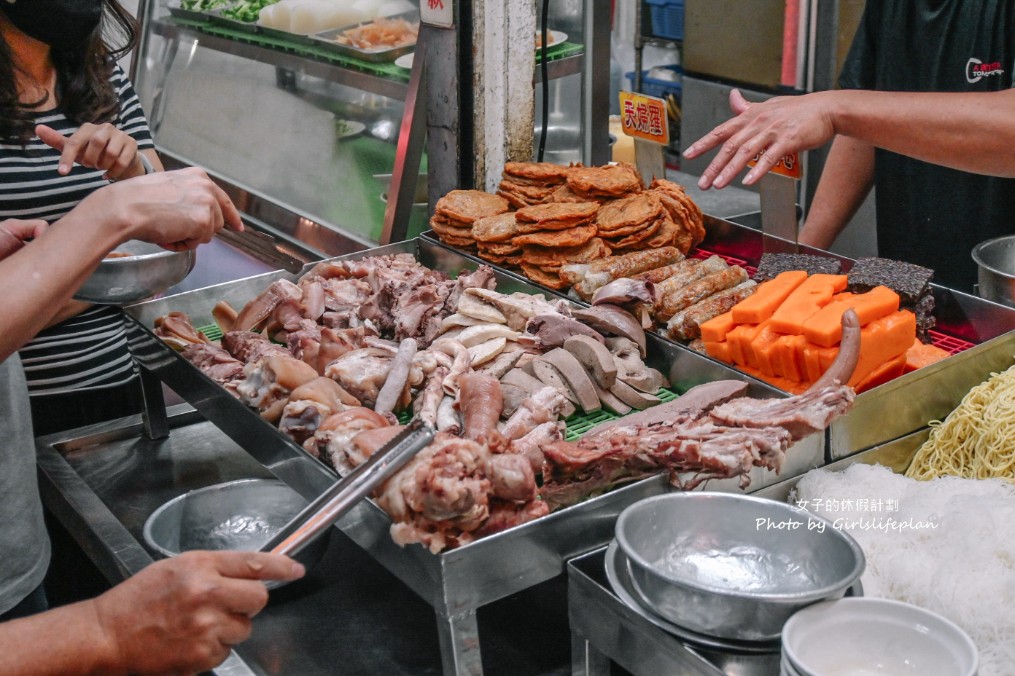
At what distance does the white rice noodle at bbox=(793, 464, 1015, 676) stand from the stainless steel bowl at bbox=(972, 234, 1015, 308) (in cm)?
71

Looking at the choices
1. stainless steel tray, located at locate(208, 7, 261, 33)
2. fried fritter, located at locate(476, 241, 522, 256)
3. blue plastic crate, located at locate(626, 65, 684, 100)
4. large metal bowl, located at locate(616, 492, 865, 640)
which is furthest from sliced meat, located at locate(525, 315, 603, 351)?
blue plastic crate, located at locate(626, 65, 684, 100)

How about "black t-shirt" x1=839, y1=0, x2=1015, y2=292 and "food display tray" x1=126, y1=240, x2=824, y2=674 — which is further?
"black t-shirt" x1=839, y1=0, x2=1015, y2=292

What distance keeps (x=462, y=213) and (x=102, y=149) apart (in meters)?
1.07

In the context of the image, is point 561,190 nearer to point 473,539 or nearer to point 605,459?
point 605,459

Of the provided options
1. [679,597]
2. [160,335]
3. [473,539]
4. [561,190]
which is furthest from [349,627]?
[561,190]

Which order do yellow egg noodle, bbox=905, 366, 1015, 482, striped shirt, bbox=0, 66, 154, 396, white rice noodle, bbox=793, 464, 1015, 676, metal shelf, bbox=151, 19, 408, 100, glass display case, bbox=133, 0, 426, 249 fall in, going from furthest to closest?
glass display case, bbox=133, 0, 426, 249, metal shelf, bbox=151, 19, 408, 100, striped shirt, bbox=0, 66, 154, 396, yellow egg noodle, bbox=905, 366, 1015, 482, white rice noodle, bbox=793, 464, 1015, 676


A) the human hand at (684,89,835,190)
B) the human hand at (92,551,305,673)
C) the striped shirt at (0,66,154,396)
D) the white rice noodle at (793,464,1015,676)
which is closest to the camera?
the human hand at (92,551,305,673)

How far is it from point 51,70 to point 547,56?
1.61m

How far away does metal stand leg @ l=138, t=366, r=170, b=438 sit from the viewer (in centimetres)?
279

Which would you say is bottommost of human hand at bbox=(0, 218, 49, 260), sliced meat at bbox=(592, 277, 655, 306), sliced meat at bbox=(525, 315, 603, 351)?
sliced meat at bbox=(525, 315, 603, 351)

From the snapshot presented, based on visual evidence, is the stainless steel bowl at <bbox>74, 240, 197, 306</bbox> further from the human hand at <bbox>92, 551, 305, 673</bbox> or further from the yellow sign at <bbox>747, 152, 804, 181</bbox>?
the yellow sign at <bbox>747, 152, 804, 181</bbox>

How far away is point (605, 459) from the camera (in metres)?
1.84

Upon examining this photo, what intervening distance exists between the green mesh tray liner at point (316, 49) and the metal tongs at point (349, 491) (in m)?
2.28

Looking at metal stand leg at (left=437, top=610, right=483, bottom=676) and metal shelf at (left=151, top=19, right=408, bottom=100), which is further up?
metal shelf at (left=151, top=19, right=408, bottom=100)
